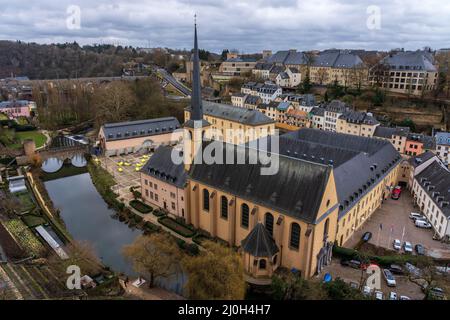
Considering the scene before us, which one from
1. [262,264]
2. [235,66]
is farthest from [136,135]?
[235,66]

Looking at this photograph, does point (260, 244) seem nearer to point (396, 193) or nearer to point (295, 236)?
point (295, 236)

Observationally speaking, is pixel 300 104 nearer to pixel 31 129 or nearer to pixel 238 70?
pixel 238 70

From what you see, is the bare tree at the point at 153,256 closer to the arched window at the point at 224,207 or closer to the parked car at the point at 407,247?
the arched window at the point at 224,207

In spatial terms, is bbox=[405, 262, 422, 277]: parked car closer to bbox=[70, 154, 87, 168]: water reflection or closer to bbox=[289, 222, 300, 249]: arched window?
bbox=[289, 222, 300, 249]: arched window
